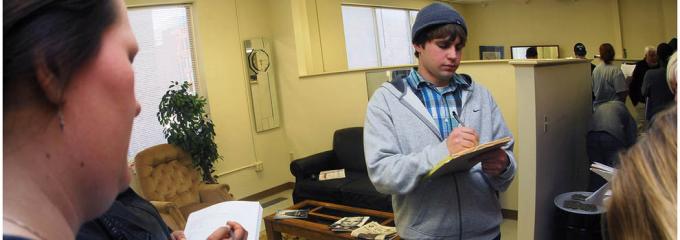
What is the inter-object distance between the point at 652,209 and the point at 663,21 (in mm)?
9302

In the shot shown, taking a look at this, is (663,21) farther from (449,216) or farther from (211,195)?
(449,216)

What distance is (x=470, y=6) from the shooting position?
10789mm

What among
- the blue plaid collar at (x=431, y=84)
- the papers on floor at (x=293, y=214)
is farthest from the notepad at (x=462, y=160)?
the papers on floor at (x=293, y=214)

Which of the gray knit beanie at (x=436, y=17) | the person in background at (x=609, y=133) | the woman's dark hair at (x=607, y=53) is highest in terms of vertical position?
the gray knit beanie at (x=436, y=17)

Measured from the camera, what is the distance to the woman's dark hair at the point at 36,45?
14.9 inches

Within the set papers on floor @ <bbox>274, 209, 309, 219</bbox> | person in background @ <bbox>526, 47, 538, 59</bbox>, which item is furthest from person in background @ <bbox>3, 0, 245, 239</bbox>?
person in background @ <bbox>526, 47, 538, 59</bbox>

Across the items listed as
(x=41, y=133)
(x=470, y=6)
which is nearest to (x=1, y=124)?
(x=41, y=133)

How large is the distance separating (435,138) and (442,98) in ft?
0.50

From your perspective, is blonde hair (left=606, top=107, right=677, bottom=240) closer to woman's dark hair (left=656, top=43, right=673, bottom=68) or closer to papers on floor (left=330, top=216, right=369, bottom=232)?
papers on floor (left=330, top=216, right=369, bottom=232)

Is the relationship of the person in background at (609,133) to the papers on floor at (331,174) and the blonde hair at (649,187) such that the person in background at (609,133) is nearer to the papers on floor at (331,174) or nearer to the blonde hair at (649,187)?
the blonde hair at (649,187)

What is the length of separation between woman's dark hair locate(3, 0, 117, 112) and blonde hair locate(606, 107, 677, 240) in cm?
64

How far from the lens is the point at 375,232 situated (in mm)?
3039

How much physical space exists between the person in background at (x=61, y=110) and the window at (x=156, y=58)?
440 cm

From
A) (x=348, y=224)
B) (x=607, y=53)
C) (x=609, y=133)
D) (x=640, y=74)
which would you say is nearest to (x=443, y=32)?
(x=609, y=133)
